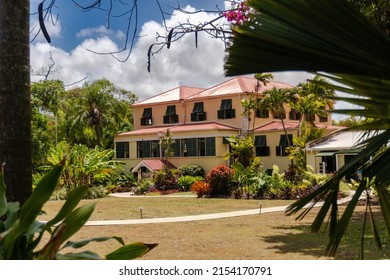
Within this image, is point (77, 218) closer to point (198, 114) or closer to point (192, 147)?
point (198, 114)

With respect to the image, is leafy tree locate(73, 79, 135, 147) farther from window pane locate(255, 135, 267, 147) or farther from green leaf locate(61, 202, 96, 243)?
green leaf locate(61, 202, 96, 243)

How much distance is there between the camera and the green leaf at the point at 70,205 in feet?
7.14

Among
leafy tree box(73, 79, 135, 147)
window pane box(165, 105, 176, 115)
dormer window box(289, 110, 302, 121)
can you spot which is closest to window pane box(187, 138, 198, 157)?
dormer window box(289, 110, 302, 121)

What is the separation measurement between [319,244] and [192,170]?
11357 millimetres

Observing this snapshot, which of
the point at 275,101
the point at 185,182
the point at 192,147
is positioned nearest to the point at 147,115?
the point at 275,101

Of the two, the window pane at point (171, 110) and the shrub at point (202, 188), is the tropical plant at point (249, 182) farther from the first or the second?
the window pane at point (171, 110)

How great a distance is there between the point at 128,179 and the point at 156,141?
2425mm

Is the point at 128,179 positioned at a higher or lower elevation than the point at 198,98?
lower

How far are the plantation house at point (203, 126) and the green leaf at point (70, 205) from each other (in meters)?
5.08

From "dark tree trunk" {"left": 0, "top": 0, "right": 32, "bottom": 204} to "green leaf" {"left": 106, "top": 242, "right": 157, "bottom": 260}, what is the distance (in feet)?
2.41

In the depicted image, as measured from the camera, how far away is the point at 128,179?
736 inches

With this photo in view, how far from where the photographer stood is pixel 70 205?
2.22m
